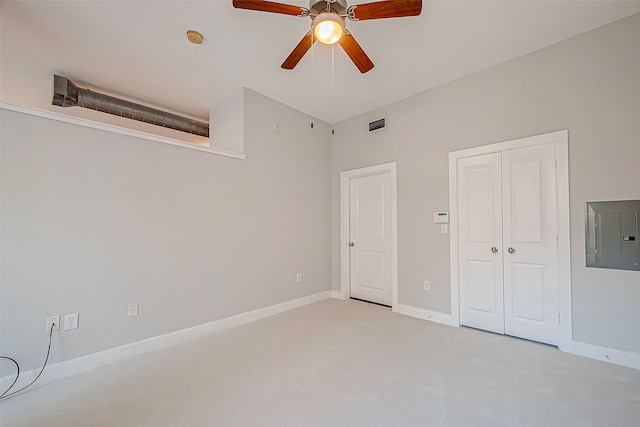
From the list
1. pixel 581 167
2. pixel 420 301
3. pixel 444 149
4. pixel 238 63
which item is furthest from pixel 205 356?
pixel 581 167

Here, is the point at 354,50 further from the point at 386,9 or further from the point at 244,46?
the point at 244,46

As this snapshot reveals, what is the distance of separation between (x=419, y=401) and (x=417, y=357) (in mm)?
671

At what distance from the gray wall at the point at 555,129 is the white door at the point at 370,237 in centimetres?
34

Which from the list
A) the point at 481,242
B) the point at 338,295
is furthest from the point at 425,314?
the point at 338,295

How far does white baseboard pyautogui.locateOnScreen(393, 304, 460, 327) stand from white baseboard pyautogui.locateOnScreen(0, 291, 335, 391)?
159cm

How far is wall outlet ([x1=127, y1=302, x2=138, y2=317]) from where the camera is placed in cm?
262

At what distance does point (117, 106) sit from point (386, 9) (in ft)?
11.6

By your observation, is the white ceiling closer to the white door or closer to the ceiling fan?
the ceiling fan

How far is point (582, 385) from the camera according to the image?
206 cm

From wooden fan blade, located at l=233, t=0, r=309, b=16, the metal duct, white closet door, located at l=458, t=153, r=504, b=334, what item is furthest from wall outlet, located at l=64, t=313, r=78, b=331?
white closet door, located at l=458, t=153, r=504, b=334

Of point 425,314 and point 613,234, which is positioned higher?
point 613,234

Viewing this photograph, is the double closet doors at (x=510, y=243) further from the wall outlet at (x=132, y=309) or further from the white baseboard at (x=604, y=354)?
the wall outlet at (x=132, y=309)

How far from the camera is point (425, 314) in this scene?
3570 millimetres

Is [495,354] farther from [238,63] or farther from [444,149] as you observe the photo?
[238,63]
